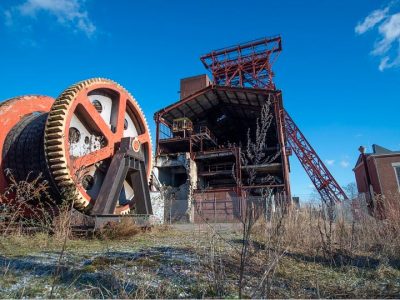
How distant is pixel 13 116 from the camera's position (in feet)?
20.4

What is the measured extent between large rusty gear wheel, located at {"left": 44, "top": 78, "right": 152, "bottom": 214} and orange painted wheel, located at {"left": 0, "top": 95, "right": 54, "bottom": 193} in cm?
108

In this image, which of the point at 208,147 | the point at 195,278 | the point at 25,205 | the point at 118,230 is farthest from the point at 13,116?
the point at 208,147

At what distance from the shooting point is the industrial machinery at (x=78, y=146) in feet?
17.7

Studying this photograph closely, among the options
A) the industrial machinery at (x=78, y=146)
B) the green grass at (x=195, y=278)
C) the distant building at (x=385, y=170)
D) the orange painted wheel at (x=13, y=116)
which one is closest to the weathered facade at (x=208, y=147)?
the distant building at (x=385, y=170)

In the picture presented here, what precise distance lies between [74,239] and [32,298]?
10.2 ft

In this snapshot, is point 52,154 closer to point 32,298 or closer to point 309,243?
point 32,298

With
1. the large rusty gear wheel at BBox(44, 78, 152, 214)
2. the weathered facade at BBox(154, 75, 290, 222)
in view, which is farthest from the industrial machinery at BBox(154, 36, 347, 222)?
the large rusty gear wheel at BBox(44, 78, 152, 214)

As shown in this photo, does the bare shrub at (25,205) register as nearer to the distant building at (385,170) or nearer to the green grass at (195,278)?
the green grass at (195,278)

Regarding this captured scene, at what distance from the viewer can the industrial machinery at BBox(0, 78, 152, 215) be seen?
541cm

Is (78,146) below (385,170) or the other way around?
below

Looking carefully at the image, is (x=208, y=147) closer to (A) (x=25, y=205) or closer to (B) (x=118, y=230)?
(B) (x=118, y=230)

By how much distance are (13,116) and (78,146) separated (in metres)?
1.49

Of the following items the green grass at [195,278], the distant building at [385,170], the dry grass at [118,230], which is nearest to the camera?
the green grass at [195,278]

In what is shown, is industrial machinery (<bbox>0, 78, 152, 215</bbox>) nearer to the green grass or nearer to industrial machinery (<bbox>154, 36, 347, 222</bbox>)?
the green grass
